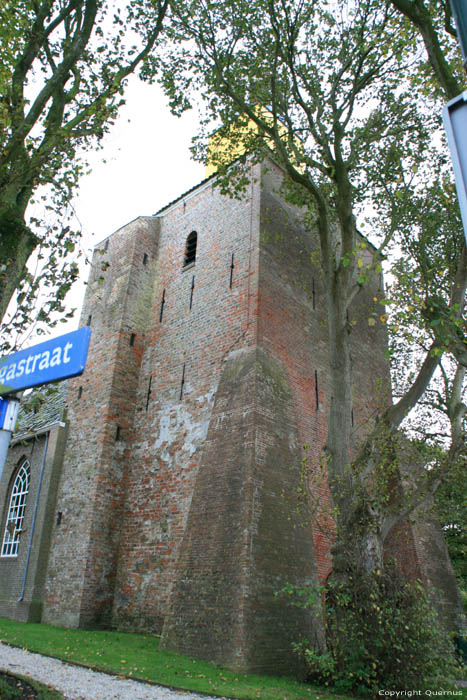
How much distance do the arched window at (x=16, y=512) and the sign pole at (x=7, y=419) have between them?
37.2 ft

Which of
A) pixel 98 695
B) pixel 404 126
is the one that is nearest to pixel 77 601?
pixel 98 695

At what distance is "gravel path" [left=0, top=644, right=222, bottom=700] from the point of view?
20.6 ft

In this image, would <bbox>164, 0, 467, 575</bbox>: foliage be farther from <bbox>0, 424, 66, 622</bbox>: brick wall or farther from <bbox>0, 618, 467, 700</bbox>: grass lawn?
<bbox>0, 424, 66, 622</bbox>: brick wall

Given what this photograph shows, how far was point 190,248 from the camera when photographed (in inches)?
613

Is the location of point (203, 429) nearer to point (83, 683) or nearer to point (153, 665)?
point (153, 665)

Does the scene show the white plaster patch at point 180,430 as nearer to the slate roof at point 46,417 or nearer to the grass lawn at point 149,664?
the slate roof at point 46,417

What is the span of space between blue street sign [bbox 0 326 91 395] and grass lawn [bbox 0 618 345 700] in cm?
497

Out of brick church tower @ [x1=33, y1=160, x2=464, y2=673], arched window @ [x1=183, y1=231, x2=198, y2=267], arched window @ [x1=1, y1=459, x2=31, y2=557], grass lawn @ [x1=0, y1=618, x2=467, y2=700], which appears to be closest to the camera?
grass lawn @ [x1=0, y1=618, x2=467, y2=700]

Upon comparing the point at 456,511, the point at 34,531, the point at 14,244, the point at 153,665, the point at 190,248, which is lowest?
the point at 153,665

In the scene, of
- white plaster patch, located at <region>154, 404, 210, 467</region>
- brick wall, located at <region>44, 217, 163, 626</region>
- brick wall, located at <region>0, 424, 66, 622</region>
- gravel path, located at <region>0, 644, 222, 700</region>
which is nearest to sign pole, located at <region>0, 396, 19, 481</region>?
gravel path, located at <region>0, 644, 222, 700</region>

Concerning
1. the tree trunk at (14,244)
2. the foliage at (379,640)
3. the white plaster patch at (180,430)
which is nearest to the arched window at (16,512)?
the white plaster patch at (180,430)

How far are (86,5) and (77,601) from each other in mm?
11635

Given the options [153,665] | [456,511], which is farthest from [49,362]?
[456,511]

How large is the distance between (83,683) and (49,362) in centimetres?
477
